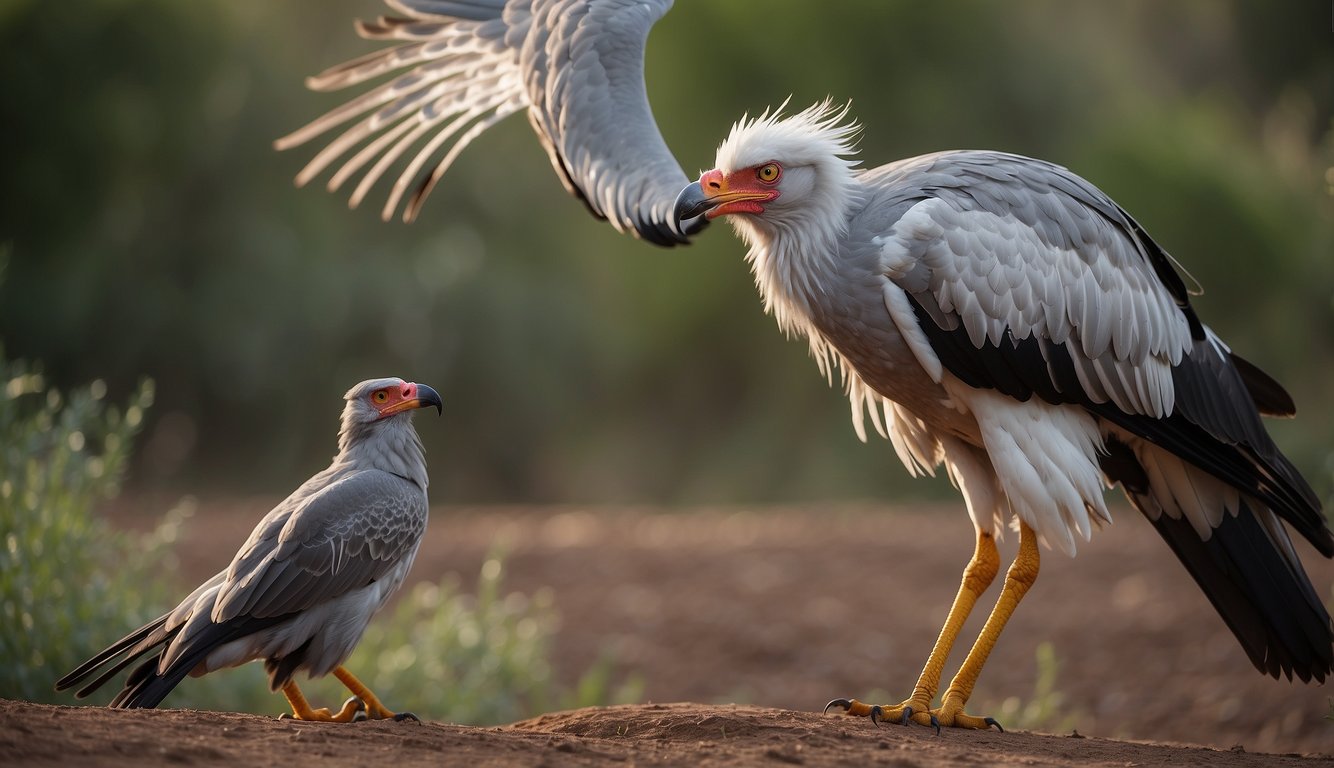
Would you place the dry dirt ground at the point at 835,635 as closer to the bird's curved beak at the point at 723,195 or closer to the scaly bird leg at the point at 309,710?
the scaly bird leg at the point at 309,710

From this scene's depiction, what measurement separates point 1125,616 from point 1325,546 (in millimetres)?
3428

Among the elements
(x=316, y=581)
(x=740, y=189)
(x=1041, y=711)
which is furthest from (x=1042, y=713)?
(x=316, y=581)

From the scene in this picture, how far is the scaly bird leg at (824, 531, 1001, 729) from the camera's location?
14.4ft

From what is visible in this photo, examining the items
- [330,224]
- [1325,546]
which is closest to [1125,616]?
[1325,546]

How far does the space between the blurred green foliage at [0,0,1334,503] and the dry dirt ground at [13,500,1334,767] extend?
14.6 ft

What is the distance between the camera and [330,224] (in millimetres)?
16516

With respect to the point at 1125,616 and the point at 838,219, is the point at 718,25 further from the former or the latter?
the point at 838,219

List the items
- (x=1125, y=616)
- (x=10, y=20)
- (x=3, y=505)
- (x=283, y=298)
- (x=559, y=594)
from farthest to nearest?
(x=283, y=298)
(x=10, y=20)
(x=559, y=594)
(x=1125, y=616)
(x=3, y=505)

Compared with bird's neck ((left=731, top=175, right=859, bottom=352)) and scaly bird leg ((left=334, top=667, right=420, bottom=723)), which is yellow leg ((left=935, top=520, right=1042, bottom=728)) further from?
scaly bird leg ((left=334, top=667, right=420, bottom=723))

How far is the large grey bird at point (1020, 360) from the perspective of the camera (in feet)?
14.6

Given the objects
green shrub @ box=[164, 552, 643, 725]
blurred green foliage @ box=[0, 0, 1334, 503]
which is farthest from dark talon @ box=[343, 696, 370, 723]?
blurred green foliage @ box=[0, 0, 1334, 503]

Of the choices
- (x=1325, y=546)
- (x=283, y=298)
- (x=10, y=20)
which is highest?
(x=10, y=20)

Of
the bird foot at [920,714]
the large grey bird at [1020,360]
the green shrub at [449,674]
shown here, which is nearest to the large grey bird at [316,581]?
the large grey bird at [1020,360]

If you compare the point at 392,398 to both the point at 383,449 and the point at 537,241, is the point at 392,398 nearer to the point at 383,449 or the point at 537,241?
the point at 383,449
